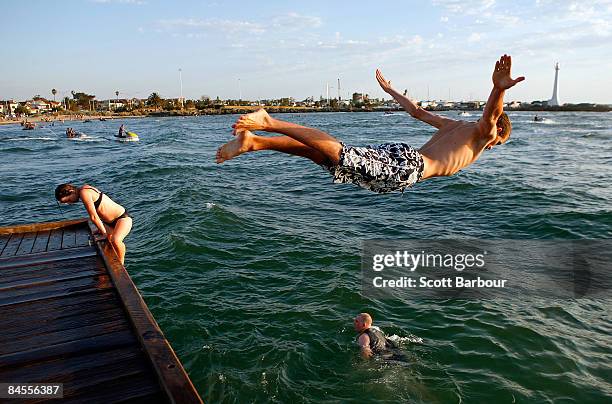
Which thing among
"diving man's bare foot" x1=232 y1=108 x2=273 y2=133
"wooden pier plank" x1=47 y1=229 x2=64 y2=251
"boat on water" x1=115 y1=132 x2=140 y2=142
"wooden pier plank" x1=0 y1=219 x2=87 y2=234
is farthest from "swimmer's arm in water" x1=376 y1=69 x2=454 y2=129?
"boat on water" x1=115 y1=132 x2=140 y2=142

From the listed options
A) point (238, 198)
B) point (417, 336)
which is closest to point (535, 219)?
point (417, 336)

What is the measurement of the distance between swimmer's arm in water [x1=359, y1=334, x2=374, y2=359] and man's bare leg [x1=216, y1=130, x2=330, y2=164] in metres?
4.65

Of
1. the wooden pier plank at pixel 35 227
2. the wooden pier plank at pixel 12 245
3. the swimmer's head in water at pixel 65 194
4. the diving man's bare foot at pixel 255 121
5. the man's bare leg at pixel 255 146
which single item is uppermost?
the diving man's bare foot at pixel 255 121

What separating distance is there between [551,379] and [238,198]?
15176 millimetres

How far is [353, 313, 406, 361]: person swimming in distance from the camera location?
7762mm

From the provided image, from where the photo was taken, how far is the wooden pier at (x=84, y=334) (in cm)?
411

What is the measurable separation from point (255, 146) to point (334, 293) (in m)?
7.01

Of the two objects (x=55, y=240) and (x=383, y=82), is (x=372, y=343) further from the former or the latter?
(x=55, y=240)

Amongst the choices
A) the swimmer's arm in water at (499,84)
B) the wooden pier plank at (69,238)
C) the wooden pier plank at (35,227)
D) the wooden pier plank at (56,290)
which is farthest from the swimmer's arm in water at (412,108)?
the wooden pier plank at (35,227)

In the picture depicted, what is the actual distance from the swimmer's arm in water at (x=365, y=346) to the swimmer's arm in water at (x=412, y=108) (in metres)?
4.21

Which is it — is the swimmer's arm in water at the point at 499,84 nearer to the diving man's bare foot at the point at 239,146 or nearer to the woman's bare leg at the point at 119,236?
the diving man's bare foot at the point at 239,146

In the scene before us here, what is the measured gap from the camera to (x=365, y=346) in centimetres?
775

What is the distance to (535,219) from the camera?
1577 centimetres

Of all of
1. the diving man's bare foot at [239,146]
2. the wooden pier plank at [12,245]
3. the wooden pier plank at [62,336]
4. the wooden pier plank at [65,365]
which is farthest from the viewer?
the wooden pier plank at [12,245]
